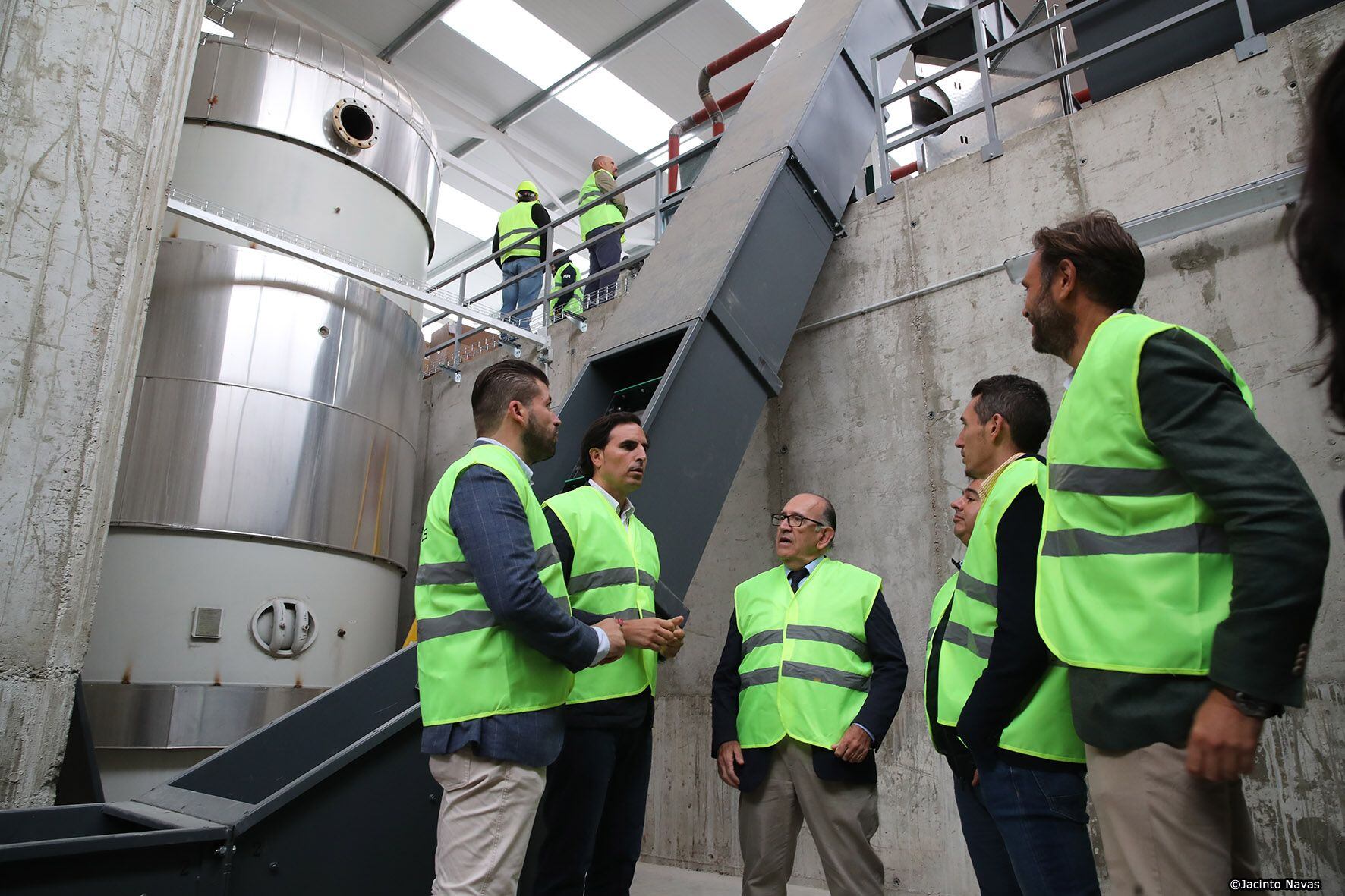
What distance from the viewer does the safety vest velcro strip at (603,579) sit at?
8.77 ft

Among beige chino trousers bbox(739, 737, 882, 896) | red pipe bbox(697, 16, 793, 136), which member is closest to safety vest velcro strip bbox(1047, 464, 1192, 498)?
beige chino trousers bbox(739, 737, 882, 896)

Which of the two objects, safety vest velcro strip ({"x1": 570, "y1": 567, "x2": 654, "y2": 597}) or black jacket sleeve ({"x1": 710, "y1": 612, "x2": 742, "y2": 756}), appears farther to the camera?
black jacket sleeve ({"x1": 710, "y1": 612, "x2": 742, "y2": 756})

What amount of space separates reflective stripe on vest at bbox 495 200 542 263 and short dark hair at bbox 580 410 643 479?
5098 mm

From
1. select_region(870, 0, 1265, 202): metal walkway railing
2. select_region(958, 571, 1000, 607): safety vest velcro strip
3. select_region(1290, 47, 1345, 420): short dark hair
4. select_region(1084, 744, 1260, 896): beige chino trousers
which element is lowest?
select_region(1084, 744, 1260, 896): beige chino trousers

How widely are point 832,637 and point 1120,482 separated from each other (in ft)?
5.27

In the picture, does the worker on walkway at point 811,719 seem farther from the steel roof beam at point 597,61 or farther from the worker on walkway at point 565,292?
the steel roof beam at point 597,61

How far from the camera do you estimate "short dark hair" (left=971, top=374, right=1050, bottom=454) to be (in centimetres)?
232

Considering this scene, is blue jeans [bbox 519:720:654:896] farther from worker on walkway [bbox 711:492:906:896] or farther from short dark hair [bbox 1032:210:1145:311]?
Result: short dark hair [bbox 1032:210:1145:311]

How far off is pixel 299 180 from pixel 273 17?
1.43 m

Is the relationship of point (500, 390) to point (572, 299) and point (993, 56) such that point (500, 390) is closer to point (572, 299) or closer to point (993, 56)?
point (993, 56)

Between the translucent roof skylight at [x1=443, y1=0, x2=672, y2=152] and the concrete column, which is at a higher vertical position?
the translucent roof skylight at [x1=443, y1=0, x2=672, y2=152]

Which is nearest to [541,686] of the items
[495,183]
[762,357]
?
[762,357]

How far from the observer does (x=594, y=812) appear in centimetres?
242

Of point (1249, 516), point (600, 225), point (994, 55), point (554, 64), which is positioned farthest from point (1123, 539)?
point (554, 64)
